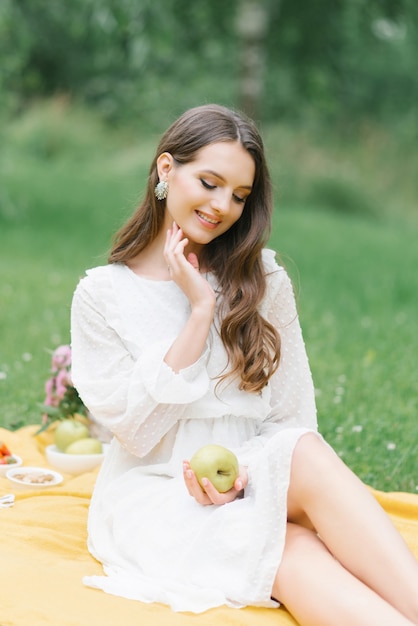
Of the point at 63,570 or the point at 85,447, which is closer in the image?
the point at 63,570

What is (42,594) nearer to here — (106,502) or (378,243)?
(106,502)

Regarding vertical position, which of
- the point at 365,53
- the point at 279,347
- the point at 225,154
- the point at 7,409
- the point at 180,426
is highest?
the point at 365,53

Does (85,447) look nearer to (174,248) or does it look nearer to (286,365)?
(286,365)

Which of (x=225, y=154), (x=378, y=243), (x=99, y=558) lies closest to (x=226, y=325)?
(x=225, y=154)

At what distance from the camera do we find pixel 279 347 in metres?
3.64

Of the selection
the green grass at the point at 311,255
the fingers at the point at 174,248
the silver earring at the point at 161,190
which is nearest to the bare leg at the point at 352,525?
the fingers at the point at 174,248

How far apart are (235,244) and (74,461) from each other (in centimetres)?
143

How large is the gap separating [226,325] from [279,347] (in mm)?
229

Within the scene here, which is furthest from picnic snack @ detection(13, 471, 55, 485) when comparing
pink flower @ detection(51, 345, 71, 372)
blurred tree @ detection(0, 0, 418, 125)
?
blurred tree @ detection(0, 0, 418, 125)

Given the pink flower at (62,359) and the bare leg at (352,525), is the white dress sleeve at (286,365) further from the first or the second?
the pink flower at (62,359)

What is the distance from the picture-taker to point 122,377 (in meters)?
3.44

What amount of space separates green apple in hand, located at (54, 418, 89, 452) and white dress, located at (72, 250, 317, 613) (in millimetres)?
1061

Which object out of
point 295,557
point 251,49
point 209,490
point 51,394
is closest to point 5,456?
point 51,394

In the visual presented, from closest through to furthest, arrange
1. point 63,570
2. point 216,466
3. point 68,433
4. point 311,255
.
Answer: point 216,466 < point 63,570 < point 68,433 < point 311,255
